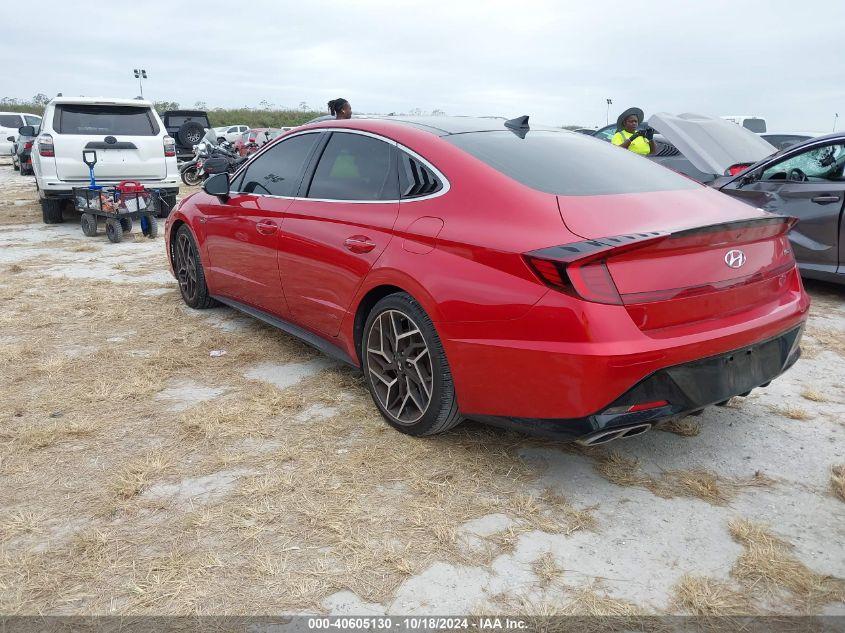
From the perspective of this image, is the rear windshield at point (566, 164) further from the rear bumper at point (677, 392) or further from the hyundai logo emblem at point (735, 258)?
the rear bumper at point (677, 392)

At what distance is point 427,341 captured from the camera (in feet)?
9.87

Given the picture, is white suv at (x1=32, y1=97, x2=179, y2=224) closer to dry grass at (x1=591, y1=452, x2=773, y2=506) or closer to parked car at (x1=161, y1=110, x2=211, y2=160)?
parked car at (x1=161, y1=110, x2=211, y2=160)

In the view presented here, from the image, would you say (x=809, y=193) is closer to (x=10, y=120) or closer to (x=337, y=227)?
(x=337, y=227)

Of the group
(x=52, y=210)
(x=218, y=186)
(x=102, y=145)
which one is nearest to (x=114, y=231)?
(x=102, y=145)

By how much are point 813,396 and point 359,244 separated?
2640 mm

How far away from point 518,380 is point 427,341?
20.3 inches

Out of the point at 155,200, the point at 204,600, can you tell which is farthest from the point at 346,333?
the point at 155,200

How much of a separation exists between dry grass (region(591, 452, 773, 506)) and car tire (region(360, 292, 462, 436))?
724 mm

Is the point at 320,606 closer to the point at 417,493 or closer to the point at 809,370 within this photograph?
the point at 417,493

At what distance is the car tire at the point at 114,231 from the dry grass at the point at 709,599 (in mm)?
8634

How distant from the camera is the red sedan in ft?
8.19

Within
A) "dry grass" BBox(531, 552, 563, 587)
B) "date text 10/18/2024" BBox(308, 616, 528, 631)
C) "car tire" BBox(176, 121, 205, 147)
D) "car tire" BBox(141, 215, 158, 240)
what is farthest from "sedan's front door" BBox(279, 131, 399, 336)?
"car tire" BBox(176, 121, 205, 147)

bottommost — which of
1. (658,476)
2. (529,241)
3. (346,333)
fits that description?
(658,476)

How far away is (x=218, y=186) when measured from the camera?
4.80 m
